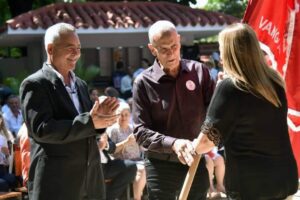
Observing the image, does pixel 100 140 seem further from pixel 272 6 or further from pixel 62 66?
pixel 272 6

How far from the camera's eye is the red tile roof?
15844 mm

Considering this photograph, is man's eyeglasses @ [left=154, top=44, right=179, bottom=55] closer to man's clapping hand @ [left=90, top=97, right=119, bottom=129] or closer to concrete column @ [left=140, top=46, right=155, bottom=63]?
man's clapping hand @ [left=90, top=97, right=119, bottom=129]

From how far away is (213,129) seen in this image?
10.7ft

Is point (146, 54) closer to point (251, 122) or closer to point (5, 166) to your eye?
point (5, 166)

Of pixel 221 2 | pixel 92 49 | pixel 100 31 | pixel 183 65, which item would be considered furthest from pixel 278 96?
pixel 221 2

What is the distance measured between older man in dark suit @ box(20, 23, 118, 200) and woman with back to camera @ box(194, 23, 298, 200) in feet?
2.54

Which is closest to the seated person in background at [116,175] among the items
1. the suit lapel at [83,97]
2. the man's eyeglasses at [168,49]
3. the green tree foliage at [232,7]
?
the man's eyeglasses at [168,49]

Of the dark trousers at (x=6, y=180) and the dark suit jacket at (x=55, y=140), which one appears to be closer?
the dark suit jacket at (x=55, y=140)

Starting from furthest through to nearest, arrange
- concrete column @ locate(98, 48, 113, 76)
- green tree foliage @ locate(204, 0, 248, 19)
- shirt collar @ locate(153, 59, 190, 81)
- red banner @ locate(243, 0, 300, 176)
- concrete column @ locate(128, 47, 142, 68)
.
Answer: green tree foliage @ locate(204, 0, 248, 19) < concrete column @ locate(128, 47, 142, 68) < concrete column @ locate(98, 48, 113, 76) < red banner @ locate(243, 0, 300, 176) < shirt collar @ locate(153, 59, 190, 81)

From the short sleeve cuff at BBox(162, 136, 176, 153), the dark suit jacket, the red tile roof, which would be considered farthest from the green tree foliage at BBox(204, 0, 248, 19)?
the dark suit jacket

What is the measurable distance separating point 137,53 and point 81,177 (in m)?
15.2

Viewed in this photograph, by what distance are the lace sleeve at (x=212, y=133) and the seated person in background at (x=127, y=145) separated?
15.7 feet

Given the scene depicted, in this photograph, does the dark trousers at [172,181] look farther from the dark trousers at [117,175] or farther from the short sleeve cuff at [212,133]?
the dark trousers at [117,175]

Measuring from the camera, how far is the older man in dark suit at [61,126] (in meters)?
3.57
